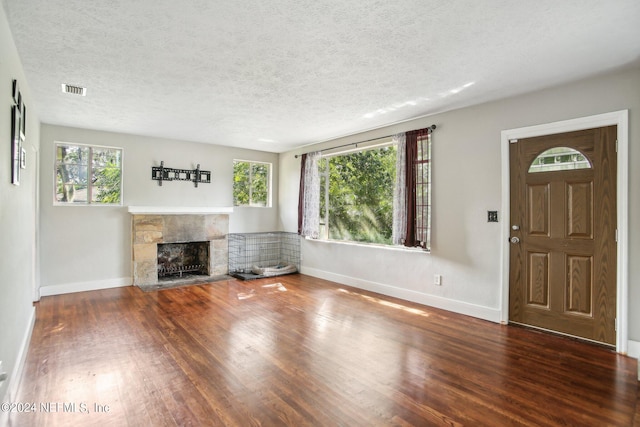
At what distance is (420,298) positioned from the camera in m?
4.49

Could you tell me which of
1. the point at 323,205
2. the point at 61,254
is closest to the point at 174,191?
the point at 61,254

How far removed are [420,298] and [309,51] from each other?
11.1 ft

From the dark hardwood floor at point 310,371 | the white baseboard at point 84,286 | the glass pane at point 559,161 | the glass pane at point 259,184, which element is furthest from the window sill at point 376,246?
the white baseboard at point 84,286

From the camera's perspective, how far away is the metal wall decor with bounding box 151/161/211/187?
228 inches

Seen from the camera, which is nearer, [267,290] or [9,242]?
[9,242]

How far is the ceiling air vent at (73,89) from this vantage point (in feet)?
11.1

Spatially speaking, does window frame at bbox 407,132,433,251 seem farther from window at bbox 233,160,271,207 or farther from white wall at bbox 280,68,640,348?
window at bbox 233,160,271,207

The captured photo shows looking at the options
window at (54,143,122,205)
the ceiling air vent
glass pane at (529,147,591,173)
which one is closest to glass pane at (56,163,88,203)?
window at (54,143,122,205)

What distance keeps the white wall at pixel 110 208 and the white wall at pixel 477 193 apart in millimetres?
3495

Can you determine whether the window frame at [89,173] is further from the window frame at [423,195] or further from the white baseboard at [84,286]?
the window frame at [423,195]

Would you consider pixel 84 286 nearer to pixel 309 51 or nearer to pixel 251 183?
pixel 251 183

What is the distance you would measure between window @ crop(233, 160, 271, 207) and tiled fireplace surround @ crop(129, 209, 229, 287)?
67 cm

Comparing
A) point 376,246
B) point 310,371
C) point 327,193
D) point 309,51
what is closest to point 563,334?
point 376,246

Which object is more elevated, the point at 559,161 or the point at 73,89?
the point at 73,89
